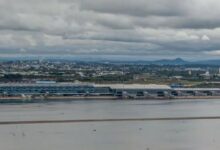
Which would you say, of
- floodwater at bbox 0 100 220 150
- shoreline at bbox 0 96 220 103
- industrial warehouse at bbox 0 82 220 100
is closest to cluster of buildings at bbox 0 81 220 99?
industrial warehouse at bbox 0 82 220 100

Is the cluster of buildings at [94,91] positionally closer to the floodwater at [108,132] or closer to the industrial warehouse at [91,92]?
the industrial warehouse at [91,92]

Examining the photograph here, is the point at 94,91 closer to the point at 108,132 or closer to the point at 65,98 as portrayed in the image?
the point at 65,98

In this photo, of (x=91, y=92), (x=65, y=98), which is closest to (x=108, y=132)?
(x=65, y=98)

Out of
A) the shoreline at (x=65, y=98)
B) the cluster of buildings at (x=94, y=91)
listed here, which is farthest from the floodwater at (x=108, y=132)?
the cluster of buildings at (x=94, y=91)

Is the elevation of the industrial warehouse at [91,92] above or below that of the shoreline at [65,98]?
above

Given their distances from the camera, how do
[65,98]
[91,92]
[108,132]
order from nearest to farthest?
[108,132] < [65,98] < [91,92]

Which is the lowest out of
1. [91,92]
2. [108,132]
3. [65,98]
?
[65,98]

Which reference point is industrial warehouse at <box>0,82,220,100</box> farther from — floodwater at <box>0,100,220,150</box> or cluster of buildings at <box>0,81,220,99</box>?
floodwater at <box>0,100,220,150</box>

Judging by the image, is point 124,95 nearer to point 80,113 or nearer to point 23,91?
point 23,91

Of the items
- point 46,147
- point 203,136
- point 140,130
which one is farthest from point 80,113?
point 46,147
